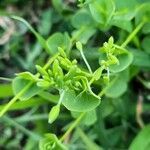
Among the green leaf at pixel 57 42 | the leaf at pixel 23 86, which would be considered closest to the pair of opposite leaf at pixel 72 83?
the leaf at pixel 23 86

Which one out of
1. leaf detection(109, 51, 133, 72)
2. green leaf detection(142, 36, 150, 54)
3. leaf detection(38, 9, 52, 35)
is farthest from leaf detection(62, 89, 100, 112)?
leaf detection(38, 9, 52, 35)

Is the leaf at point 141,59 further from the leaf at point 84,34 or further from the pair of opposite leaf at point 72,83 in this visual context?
the pair of opposite leaf at point 72,83

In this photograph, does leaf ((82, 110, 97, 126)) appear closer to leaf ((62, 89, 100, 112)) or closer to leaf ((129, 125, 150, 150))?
leaf ((129, 125, 150, 150))

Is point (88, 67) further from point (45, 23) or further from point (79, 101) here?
point (45, 23)

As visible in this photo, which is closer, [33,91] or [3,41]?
[33,91]

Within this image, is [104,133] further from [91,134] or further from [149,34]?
[149,34]

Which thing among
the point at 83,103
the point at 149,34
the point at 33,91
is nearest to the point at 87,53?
the point at 149,34
